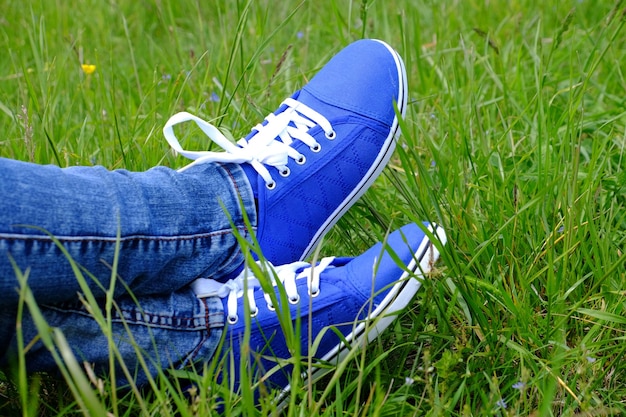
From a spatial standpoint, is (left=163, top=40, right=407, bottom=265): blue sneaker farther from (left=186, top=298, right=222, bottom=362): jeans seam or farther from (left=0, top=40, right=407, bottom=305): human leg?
(left=186, top=298, right=222, bottom=362): jeans seam

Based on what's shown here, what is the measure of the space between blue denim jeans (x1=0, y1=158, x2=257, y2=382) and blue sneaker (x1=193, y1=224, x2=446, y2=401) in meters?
0.03

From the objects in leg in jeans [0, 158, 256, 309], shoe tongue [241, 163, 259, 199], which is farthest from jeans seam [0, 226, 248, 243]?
shoe tongue [241, 163, 259, 199]

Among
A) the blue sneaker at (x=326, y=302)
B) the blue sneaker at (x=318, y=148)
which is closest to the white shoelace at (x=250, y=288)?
the blue sneaker at (x=326, y=302)

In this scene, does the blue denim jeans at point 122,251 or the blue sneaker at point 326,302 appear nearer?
the blue denim jeans at point 122,251

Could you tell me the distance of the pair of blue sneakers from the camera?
1021 millimetres

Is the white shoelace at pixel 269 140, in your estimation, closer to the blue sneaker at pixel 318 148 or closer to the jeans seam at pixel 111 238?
the blue sneaker at pixel 318 148

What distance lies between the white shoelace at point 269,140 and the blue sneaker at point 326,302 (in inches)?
8.2

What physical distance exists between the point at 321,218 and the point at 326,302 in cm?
23

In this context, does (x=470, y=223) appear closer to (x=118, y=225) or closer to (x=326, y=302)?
(x=326, y=302)

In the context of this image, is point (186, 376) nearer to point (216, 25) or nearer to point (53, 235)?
point (53, 235)

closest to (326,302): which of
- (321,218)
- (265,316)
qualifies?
(265,316)

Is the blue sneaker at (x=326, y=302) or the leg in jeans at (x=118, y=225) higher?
the leg in jeans at (x=118, y=225)

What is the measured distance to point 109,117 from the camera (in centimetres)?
173

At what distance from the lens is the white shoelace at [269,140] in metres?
1.17
